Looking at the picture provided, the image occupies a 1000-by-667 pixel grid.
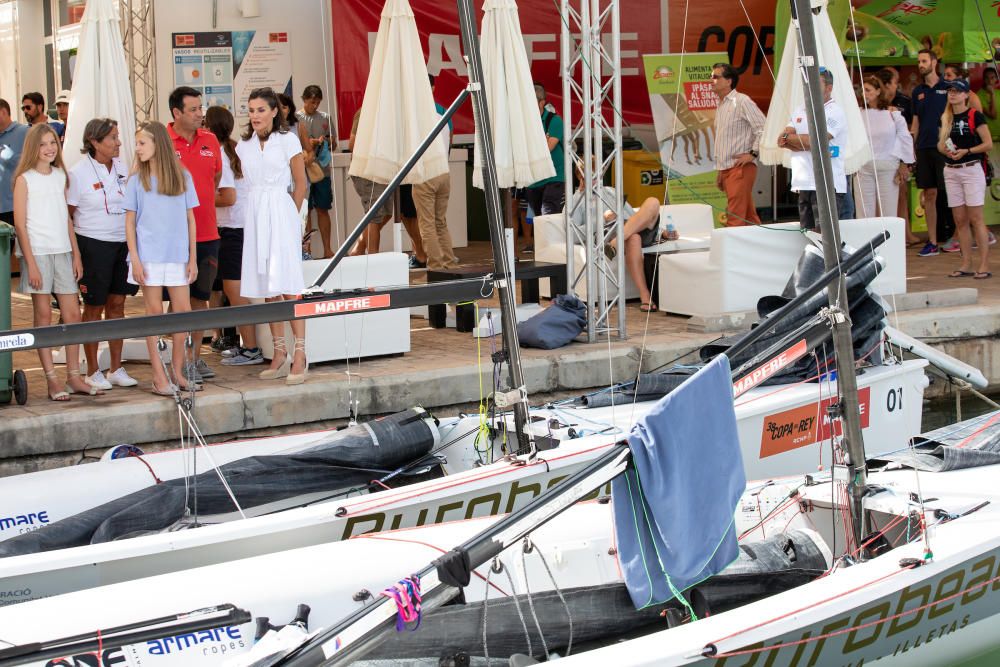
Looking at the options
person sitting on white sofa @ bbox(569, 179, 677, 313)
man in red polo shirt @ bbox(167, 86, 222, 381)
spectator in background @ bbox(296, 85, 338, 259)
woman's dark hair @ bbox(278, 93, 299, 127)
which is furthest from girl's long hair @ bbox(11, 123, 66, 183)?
person sitting on white sofa @ bbox(569, 179, 677, 313)

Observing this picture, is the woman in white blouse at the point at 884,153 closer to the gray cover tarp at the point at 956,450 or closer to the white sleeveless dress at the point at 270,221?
the gray cover tarp at the point at 956,450

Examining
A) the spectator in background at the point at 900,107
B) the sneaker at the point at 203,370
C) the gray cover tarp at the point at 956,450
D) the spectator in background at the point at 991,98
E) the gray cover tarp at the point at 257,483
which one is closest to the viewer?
the gray cover tarp at the point at 257,483

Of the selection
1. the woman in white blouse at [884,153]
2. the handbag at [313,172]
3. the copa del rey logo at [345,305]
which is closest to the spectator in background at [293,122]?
the handbag at [313,172]

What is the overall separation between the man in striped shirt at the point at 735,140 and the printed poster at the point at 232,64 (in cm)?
462

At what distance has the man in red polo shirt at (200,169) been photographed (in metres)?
7.80

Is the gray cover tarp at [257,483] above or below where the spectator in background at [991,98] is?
below

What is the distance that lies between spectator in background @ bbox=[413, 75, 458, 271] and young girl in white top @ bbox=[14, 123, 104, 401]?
11.5ft

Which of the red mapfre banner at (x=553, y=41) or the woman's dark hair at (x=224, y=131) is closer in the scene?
the woman's dark hair at (x=224, y=131)

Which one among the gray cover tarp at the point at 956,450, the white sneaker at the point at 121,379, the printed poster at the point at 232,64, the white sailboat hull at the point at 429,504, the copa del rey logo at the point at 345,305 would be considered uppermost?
the printed poster at the point at 232,64

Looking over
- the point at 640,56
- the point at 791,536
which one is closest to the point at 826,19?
the point at 640,56

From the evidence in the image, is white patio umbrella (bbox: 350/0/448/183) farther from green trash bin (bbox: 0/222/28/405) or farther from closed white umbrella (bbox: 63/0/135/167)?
green trash bin (bbox: 0/222/28/405)

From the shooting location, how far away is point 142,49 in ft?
42.4

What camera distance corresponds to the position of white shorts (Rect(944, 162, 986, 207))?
36.3 feet

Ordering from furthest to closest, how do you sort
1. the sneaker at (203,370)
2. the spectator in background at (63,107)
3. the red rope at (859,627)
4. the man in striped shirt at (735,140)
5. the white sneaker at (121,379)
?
1. the spectator in background at (63,107)
2. the man in striped shirt at (735,140)
3. the sneaker at (203,370)
4. the white sneaker at (121,379)
5. the red rope at (859,627)
